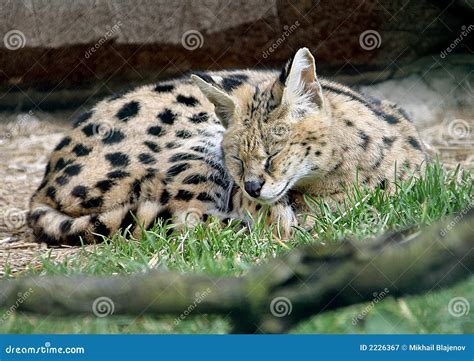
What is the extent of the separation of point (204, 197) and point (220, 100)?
574 mm

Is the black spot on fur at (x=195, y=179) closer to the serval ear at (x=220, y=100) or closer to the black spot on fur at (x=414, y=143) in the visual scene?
the serval ear at (x=220, y=100)

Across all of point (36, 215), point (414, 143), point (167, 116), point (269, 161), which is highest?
point (414, 143)

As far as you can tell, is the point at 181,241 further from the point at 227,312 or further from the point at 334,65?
the point at 334,65

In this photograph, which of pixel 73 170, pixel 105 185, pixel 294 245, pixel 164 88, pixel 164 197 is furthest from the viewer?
pixel 164 88

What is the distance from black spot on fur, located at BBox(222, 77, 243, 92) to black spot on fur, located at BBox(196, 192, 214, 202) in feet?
1.96

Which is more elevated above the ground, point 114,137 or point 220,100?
point 220,100

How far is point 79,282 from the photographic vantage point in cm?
397

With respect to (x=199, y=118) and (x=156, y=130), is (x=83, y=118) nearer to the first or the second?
(x=156, y=130)

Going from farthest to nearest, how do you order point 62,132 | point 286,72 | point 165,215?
point 62,132 → point 165,215 → point 286,72

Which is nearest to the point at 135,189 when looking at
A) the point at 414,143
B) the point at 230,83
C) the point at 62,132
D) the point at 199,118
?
the point at 199,118

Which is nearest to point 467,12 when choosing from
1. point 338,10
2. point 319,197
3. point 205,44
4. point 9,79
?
point 338,10

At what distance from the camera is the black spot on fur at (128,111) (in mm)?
5863

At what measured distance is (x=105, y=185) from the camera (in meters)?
5.53

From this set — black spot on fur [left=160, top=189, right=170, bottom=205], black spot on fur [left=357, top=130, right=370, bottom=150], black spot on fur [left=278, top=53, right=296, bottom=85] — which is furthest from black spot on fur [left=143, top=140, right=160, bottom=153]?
black spot on fur [left=357, top=130, right=370, bottom=150]
